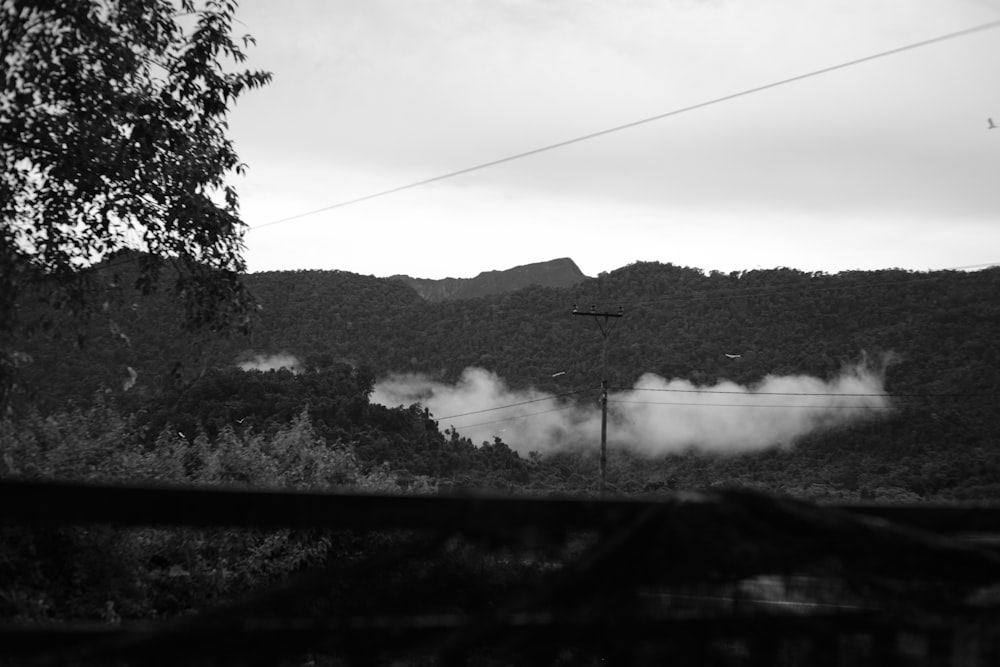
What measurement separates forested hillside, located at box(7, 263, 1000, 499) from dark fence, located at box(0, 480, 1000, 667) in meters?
31.2

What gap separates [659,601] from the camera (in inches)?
99.0

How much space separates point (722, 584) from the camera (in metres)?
2.47

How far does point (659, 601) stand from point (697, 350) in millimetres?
63977

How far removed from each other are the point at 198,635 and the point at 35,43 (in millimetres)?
6760

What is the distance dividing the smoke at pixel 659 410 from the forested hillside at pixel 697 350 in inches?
34.1

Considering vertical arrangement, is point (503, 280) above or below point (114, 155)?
above

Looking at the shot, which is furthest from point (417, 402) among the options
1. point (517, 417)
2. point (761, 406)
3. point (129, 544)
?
point (129, 544)

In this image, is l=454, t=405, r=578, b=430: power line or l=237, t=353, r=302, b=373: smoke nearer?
l=237, t=353, r=302, b=373: smoke

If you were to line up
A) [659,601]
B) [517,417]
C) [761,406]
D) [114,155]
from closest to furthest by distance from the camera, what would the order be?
[659,601] < [114,155] < [761,406] < [517,417]

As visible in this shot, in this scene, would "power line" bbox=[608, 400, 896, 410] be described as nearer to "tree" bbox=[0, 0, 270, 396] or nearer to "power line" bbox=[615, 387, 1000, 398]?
"power line" bbox=[615, 387, 1000, 398]

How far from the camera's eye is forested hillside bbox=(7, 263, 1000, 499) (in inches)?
1700

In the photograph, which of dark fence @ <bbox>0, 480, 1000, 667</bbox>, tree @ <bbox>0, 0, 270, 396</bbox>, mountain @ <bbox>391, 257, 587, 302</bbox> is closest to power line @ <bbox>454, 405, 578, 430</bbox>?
mountain @ <bbox>391, 257, 587, 302</bbox>

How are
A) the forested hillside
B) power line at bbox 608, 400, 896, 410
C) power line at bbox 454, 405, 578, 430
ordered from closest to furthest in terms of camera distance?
1. the forested hillside
2. power line at bbox 608, 400, 896, 410
3. power line at bbox 454, 405, 578, 430

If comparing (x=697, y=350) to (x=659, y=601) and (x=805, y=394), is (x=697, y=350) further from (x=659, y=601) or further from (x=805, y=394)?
(x=659, y=601)
